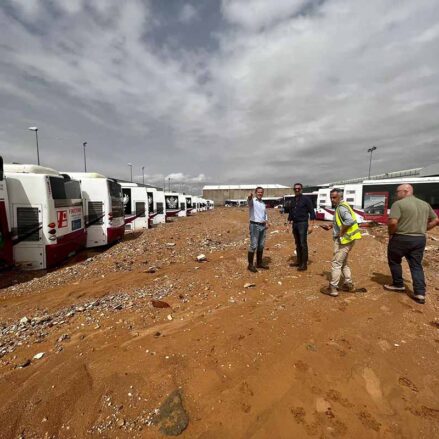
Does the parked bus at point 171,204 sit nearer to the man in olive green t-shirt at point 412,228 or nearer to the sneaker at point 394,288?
the sneaker at point 394,288

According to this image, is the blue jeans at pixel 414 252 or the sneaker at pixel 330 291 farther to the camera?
the sneaker at pixel 330 291

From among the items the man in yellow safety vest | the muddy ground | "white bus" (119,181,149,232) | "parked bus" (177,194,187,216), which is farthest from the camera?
"parked bus" (177,194,187,216)

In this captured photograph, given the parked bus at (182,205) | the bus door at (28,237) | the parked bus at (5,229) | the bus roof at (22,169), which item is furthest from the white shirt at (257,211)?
the parked bus at (182,205)

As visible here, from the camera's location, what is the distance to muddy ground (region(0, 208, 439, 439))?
2.15 m

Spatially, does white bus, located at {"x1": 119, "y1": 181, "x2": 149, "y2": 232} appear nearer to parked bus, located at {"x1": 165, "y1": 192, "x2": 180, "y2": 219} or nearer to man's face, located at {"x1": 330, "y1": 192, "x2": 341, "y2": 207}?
parked bus, located at {"x1": 165, "y1": 192, "x2": 180, "y2": 219}

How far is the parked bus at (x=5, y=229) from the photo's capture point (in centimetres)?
656

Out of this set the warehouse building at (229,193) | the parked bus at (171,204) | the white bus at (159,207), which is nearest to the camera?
the white bus at (159,207)

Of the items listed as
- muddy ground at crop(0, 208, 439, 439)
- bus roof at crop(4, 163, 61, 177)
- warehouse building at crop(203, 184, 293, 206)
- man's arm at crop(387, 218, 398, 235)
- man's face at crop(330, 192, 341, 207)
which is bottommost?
muddy ground at crop(0, 208, 439, 439)

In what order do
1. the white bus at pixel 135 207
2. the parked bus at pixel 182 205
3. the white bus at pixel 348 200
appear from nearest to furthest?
the white bus at pixel 135 207 → the white bus at pixel 348 200 → the parked bus at pixel 182 205

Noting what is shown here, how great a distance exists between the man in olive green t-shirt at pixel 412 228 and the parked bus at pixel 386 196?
14.3m

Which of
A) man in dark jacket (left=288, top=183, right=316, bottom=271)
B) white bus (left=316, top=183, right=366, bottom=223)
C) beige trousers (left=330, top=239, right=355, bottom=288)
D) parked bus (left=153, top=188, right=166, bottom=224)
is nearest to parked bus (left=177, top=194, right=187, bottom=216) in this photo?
parked bus (left=153, top=188, right=166, bottom=224)

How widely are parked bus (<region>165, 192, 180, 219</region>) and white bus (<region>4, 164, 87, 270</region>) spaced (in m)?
16.6

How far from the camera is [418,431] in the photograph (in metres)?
2.04

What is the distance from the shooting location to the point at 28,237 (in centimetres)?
709
